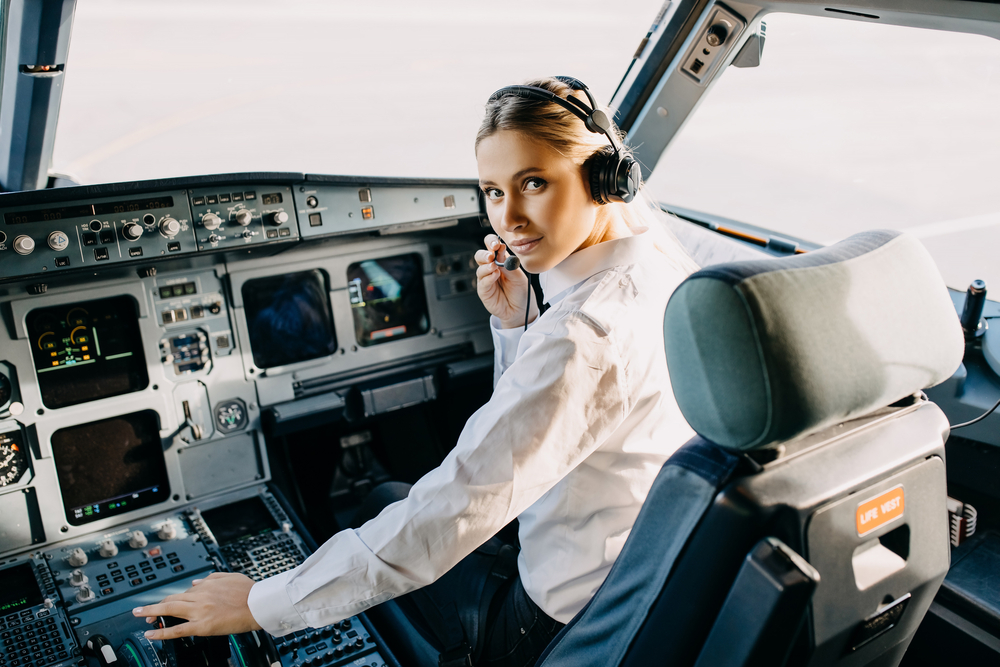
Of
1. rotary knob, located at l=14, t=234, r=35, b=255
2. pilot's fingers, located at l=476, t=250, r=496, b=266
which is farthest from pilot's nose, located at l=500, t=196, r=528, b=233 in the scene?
rotary knob, located at l=14, t=234, r=35, b=255

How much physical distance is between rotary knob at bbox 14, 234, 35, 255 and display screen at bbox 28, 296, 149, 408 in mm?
323

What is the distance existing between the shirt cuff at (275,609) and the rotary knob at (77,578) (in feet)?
3.23

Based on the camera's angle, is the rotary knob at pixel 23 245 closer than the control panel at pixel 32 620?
No

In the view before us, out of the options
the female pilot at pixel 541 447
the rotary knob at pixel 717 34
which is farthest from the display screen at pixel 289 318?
the rotary knob at pixel 717 34

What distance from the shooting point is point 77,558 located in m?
1.85

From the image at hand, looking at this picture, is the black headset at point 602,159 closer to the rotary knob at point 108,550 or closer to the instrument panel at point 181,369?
the instrument panel at point 181,369

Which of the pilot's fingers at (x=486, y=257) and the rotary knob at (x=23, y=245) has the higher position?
the rotary knob at (x=23, y=245)

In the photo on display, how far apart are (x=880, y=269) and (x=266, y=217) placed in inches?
65.6

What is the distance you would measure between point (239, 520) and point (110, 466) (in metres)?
0.41

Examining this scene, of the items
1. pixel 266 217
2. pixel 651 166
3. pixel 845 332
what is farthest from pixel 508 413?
pixel 651 166

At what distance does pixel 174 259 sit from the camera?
195 centimetres

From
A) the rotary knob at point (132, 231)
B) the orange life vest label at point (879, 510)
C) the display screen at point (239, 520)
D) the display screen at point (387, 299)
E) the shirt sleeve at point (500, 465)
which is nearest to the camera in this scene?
the orange life vest label at point (879, 510)

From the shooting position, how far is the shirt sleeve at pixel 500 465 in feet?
3.01

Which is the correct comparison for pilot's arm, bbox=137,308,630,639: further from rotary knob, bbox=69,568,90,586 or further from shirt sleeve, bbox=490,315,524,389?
rotary knob, bbox=69,568,90,586
